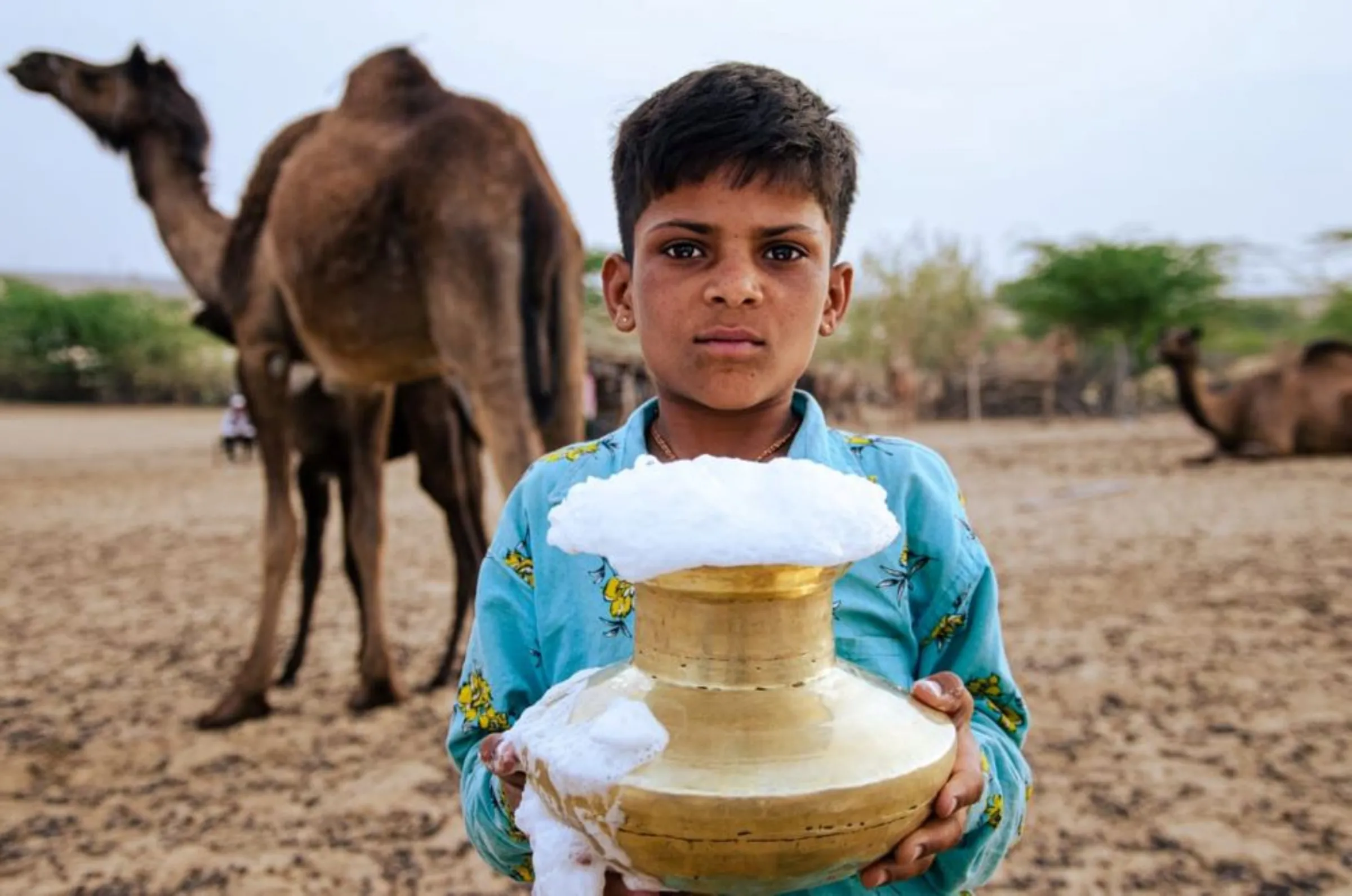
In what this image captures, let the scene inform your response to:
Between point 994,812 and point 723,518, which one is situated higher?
point 723,518

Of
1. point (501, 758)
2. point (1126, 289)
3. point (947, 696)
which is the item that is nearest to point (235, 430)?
point (501, 758)

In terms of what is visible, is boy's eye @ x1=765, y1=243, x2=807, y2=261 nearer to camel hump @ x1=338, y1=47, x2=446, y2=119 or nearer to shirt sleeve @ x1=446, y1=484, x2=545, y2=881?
shirt sleeve @ x1=446, y1=484, x2=545, y2=881

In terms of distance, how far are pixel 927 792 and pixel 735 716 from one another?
15cm

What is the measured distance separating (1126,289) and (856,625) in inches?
929

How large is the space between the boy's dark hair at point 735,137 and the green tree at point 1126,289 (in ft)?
76.5

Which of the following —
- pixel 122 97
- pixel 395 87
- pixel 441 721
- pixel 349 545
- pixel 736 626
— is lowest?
pixel 441 721

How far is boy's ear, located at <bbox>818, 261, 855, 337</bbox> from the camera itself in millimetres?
1229

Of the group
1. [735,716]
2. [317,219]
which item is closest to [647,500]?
[735,716]

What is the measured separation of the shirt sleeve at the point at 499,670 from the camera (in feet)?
3.73

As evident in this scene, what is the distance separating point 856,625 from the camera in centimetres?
109

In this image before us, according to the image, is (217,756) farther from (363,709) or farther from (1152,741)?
(1152,741)

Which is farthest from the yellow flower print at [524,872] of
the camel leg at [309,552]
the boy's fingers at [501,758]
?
the camel leg at [309,552]

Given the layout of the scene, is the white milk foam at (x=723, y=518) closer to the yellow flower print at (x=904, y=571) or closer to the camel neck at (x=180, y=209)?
the yellow flower print at (x=904, y=571)

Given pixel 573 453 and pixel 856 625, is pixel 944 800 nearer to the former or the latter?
pixel 856 625
